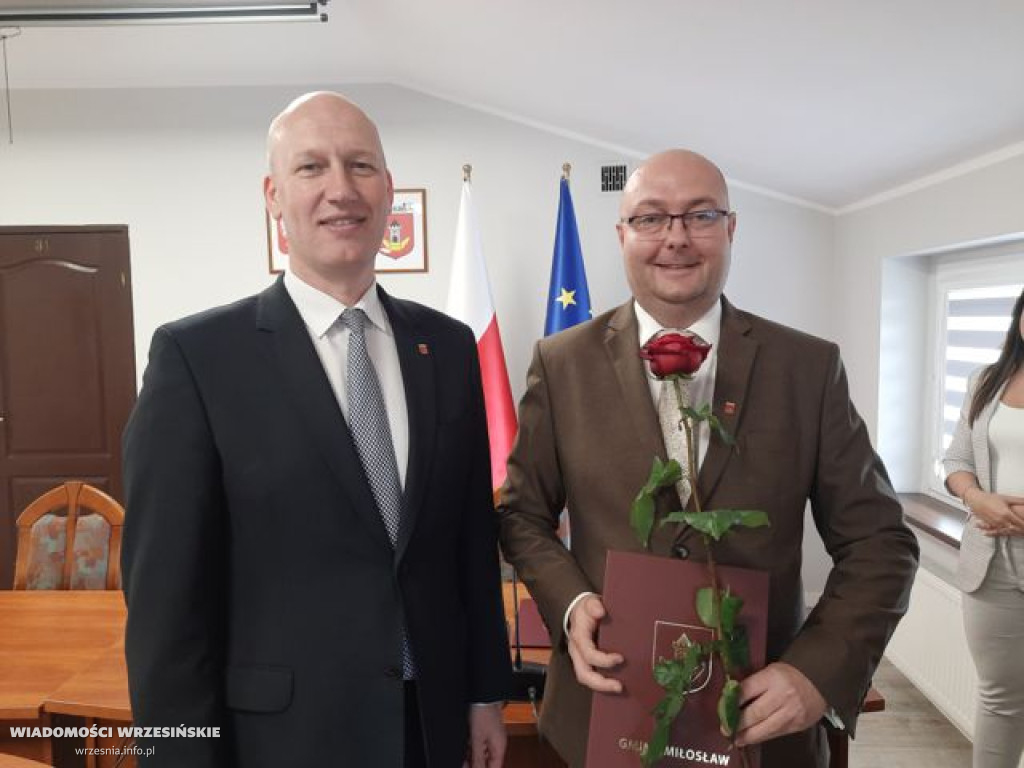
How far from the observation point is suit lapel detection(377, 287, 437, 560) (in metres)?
1.05

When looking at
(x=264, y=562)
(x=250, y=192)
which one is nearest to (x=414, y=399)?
(x=264, y=562)

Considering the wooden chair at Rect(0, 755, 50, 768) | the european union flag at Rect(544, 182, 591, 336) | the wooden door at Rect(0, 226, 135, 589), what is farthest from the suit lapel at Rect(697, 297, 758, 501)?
the wooden door at Rect(0, 226, 135, 589)

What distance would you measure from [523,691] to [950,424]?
9.02 ft

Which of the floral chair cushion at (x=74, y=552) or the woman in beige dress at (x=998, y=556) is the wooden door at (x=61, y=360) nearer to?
the floral chair cushion at (x=74, y=552)

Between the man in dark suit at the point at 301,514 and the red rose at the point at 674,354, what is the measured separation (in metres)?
0.41

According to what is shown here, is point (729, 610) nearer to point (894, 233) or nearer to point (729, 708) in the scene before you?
point (729, 708)

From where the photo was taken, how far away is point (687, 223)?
1.14m

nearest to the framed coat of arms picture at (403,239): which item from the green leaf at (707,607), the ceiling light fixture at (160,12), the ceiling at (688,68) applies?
the ceiling at (688,68)

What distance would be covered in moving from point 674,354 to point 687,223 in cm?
39

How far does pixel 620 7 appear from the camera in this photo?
229cm

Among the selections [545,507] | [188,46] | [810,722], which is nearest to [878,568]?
[810,722]

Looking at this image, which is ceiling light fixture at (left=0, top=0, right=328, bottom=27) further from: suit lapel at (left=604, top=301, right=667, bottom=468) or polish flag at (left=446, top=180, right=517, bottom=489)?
suit lapel at (left=604, top=301, right=667, bottom=468)

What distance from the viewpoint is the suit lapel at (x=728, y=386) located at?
1.08 m

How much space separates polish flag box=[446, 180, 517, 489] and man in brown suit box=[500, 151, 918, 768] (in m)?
2.41
